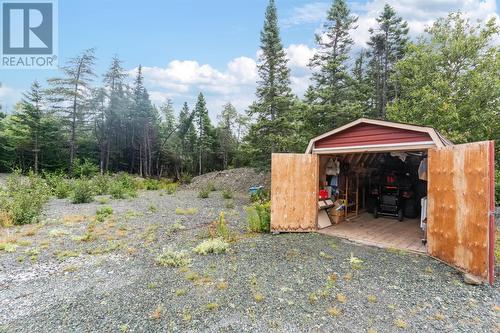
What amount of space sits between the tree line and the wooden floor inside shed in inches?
164

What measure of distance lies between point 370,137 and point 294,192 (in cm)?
222

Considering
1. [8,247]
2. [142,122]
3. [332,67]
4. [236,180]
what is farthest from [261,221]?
[142,122]

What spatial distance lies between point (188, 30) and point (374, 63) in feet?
50.2

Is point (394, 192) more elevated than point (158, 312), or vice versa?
point (394, 192)

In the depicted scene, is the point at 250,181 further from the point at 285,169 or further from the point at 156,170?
the point at 156,170

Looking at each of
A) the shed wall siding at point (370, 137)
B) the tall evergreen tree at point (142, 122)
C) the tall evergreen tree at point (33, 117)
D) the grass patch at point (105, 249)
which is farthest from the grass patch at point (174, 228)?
the tall evergreen tree at point (33, 117)

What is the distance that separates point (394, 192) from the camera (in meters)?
8.23

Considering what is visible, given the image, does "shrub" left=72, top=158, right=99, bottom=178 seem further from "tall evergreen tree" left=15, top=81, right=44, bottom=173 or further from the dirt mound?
the dirt mound

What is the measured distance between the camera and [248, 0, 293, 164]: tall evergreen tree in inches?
510

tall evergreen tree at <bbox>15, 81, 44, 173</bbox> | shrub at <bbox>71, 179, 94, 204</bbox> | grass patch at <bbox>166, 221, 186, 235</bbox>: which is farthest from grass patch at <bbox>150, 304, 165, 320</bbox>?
tall evergreen tree at <bbox>15, 81, 44, 173</bbox>

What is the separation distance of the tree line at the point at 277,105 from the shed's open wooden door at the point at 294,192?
18.5 feet

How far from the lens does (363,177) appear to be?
30.7ft

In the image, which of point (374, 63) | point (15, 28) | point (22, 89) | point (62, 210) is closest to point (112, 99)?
point (22, 89)

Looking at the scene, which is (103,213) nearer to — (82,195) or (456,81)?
(82,195)
